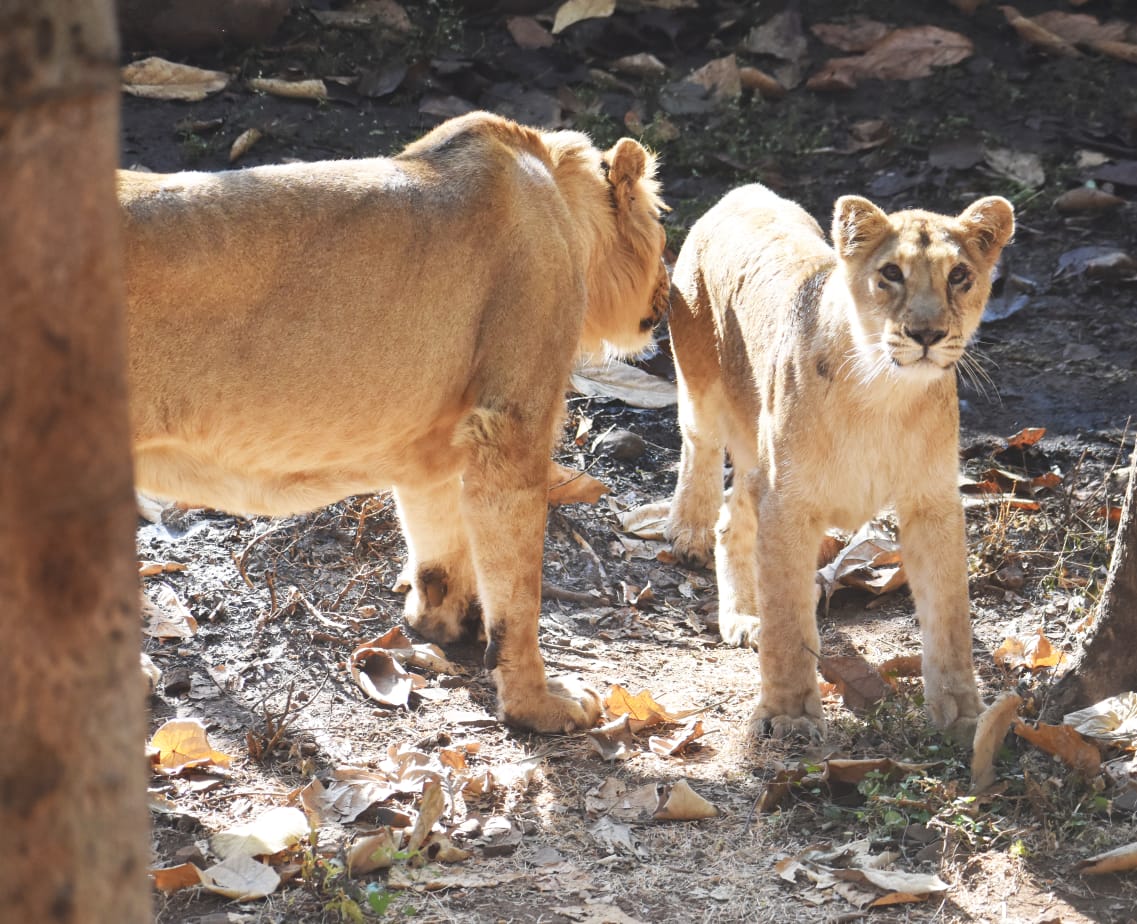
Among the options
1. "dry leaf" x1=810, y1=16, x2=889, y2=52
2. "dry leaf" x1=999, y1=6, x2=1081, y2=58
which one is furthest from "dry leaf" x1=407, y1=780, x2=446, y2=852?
"dry leaf" x1=999, y1=6, x2=1081, y2=58

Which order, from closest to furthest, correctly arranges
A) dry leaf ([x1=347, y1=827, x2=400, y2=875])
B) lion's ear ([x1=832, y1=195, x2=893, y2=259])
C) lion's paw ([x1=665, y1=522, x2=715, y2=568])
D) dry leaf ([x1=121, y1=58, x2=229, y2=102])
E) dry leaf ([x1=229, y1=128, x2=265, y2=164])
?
1. dry leaf ([x1=347, y1=827, x2=400, y2=875])
2. lion's ear ([x1=832, y1=195, x2=893, y2=259])
3. lion's paw ([x1=665, y1=522, x2=715, y2=568])
4. dry leaf ([x1=229, y1=128, x2=265, y2=164])
5. dry leaf ([x1=121, y1=58, x2=229, y2=102])

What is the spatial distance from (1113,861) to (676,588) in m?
2.67

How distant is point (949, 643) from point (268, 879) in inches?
87.0

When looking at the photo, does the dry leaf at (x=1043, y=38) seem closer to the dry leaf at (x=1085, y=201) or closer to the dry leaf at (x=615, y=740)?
the dry leaf at (x=1085, y=201)

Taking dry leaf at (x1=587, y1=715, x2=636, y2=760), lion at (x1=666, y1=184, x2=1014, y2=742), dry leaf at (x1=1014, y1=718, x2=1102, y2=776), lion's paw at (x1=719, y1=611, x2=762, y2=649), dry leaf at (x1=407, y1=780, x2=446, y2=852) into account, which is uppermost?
lion at (x1=666, y1=184, x2=1014, y2=742)

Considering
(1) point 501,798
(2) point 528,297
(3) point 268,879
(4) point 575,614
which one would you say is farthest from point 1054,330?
(3) point 268,879

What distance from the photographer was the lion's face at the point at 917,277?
4.11 meters

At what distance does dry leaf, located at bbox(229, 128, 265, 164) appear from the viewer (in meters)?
8.10

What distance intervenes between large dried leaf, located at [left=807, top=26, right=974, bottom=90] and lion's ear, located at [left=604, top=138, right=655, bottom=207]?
477cm

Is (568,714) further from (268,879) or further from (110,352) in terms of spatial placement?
(110,352)

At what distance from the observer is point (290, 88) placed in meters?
8.76

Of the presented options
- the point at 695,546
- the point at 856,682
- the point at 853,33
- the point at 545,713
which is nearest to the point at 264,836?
the point at 545,713

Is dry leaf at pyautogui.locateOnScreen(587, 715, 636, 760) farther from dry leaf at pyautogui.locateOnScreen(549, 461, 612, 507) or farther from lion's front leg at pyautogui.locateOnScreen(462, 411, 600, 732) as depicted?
dry leaf at pyautogui.locateOnScreen(549, 461, 612, 507)

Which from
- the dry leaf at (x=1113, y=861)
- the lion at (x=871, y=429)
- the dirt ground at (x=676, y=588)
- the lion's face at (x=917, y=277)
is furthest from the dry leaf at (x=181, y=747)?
the dry leaf at (x=1113, y=861)
